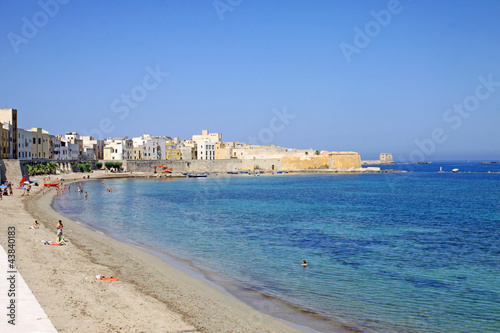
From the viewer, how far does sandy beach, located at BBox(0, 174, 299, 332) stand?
25.5 ft

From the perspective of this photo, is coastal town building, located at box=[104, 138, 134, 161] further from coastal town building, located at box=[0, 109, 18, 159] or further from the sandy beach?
the sandy beach

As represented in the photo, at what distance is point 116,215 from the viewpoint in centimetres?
2773

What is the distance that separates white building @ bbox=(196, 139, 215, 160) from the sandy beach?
8603cm

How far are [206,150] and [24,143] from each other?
46788 millimetres

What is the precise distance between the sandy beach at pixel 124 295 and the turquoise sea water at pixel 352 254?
4.78 feet

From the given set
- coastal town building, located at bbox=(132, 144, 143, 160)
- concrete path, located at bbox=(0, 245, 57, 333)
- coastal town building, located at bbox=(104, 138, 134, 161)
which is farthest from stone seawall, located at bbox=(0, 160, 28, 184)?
coastal town building, located at bbox=(132, 144, 143, 160)

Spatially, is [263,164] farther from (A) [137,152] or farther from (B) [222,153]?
(A) [137,152]

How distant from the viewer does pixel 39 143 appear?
66062 millimetres

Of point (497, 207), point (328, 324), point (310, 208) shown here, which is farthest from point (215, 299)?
point (497, 207)

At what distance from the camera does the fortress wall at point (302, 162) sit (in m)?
98.9

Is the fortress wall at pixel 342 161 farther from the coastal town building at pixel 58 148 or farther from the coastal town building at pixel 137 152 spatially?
the coastal town building at pixel 58 148

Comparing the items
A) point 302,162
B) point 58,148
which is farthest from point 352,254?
point 302,162

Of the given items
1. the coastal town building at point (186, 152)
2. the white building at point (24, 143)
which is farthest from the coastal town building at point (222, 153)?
the white building at point (24, 143)

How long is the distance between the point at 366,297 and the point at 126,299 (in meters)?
5.69
